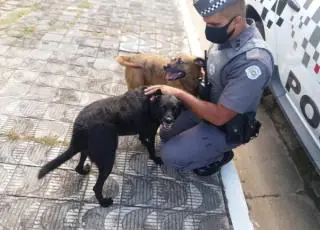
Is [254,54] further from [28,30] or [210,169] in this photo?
[28,30]

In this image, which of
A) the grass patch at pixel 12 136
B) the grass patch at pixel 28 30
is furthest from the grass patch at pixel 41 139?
the grass patch at pixel 28 30

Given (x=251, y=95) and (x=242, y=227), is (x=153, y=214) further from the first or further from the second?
(x=251, y=95)

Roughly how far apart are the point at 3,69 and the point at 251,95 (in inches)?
114

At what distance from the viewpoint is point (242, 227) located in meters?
2.82

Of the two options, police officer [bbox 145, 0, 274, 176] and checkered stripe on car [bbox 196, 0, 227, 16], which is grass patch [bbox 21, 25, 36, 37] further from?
checkered stripe on car [bbox 196, 0, 227, 16]

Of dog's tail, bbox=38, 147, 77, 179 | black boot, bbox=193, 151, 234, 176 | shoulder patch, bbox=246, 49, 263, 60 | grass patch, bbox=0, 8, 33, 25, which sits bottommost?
grass patch, bbox=0, 8, 33, 25

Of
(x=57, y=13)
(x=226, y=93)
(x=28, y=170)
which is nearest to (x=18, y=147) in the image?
(x=28, y=170)

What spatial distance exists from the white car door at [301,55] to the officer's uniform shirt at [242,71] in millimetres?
689

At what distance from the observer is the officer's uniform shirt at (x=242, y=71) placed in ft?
8.20

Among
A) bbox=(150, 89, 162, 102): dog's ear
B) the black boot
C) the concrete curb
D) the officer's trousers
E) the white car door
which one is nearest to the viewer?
bbox=(150, 89, 162, 102): dog's ear

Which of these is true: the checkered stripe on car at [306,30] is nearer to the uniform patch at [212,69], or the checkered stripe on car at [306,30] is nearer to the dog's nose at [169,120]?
the uniform patch at [212,69]

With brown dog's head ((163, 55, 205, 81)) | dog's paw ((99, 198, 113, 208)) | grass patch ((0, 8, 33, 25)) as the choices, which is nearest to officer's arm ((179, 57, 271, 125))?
brown dog's head ((163, 55, 205, 81))

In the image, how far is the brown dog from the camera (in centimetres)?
329

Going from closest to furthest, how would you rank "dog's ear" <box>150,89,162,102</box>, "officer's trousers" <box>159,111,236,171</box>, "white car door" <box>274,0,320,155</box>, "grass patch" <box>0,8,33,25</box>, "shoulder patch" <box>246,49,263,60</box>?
1. "shoulder patch" <box>246,49,263,60</box>
2. "dog's ear" <box>150,89,162,102</box>
3. "officer's trousers" <box>159,111,236,171</box>
4. "white car door" <box>274,0,320,155</box>
5. "grass patch" <box>0,8,33,25</box>
